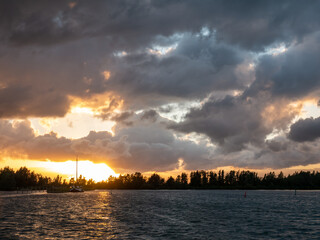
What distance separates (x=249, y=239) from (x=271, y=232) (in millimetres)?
10976

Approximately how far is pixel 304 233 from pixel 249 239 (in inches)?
602

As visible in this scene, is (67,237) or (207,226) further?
(207,226)

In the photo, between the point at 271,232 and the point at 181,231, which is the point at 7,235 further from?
the point at 271,232

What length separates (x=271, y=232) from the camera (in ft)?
203

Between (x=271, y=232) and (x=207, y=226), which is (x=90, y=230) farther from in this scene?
(x=271, y=232)

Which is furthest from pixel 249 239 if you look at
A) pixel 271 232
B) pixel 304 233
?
pixel 304 233

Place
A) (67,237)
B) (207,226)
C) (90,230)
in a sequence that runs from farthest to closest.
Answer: (207,226) → (90,230) → (67,237)

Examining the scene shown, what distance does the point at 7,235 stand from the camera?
173ft

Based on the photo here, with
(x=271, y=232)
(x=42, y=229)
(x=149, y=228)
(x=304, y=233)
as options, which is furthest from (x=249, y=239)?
(x=42, y=229)

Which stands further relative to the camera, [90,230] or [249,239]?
[90,230]

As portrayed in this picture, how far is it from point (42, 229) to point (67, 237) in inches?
431

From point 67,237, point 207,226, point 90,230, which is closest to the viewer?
point 67,237

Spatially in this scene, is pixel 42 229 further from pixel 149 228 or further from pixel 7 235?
pixel 149 228

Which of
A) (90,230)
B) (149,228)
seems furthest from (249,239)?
(90,230)
